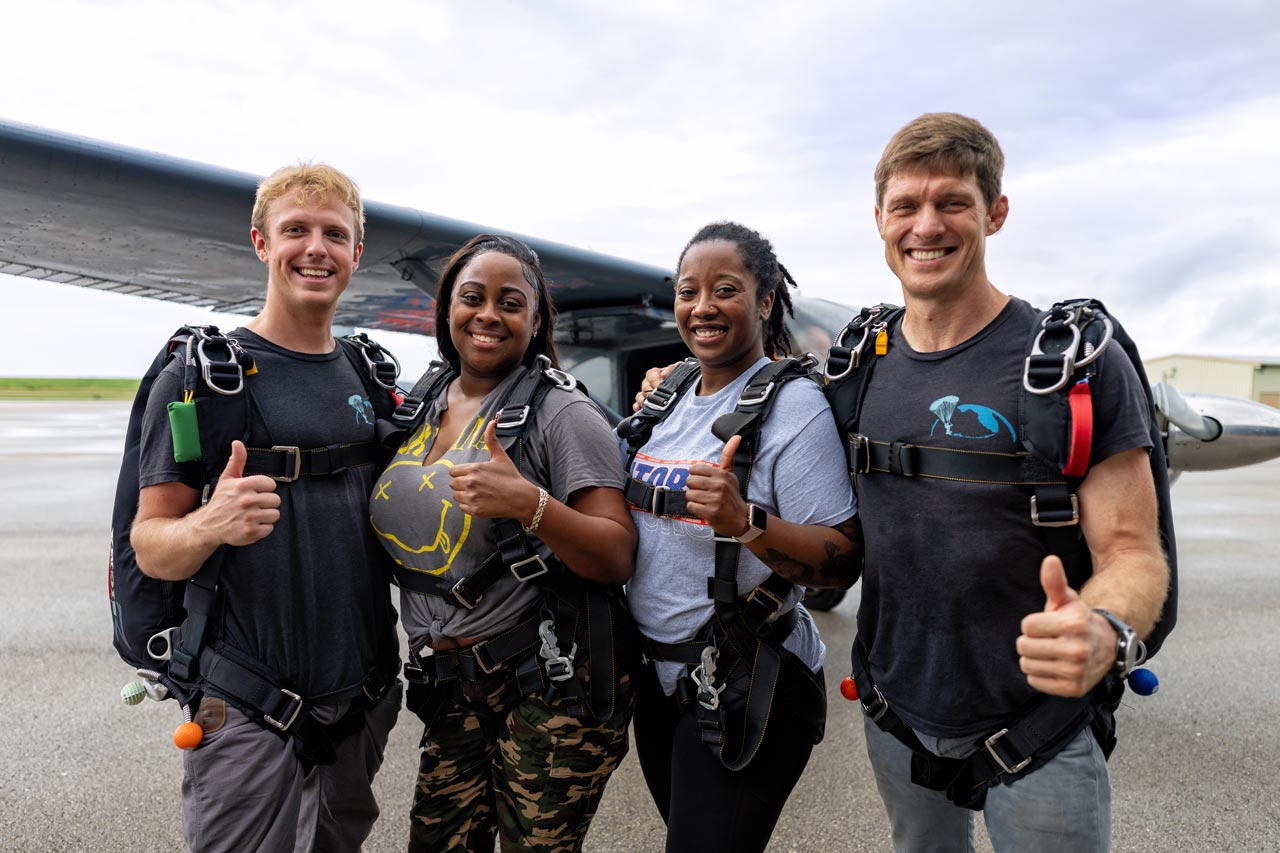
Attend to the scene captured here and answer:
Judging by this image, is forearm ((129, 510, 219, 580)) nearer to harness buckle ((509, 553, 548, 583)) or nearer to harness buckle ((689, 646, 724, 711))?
harness buckle ((509, 553, 548, 583))

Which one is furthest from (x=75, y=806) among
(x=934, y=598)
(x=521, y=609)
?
(x=934, y=598)

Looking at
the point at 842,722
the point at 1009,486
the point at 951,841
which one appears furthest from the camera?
the point at 842,722

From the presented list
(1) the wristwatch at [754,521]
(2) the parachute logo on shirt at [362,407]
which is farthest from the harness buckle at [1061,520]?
(2) the parachute logo on shirt at [362,407]

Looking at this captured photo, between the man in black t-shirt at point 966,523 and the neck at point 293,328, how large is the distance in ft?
5.49

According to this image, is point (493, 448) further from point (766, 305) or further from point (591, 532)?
Result: point (766, 305)

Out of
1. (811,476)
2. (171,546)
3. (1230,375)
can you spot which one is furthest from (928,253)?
(1230,375)

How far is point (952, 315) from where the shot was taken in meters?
1.98

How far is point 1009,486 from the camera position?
5.92 ft

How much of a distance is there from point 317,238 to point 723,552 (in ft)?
4.94

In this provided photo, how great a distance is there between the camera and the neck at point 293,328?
2.29m

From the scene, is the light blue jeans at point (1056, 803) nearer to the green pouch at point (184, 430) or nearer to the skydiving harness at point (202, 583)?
the skydiving harness at point (202, 583)

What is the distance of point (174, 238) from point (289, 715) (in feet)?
17.0

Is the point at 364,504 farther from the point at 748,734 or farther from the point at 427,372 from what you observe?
the point at 748,734

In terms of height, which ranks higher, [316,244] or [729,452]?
[316,244]
